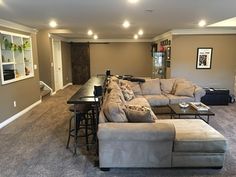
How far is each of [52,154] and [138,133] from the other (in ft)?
5.04

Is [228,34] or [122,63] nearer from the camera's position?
[228,34]

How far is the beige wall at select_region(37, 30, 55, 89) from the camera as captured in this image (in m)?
7.73

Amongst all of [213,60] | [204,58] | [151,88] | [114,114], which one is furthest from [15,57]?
[213,60]

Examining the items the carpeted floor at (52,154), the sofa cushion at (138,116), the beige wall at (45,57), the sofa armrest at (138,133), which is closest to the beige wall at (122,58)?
the beige wall at (45,57)

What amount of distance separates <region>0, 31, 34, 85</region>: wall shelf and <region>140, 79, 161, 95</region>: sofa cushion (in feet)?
10.7

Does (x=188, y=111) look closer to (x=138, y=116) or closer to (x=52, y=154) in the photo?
(x=138, y=116)

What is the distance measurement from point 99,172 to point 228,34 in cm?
633

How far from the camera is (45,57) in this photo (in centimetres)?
793

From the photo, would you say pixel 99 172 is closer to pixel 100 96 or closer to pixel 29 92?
pixel 100 96

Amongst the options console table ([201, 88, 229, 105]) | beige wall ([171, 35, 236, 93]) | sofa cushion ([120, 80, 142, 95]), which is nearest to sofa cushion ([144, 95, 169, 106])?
sofa cushion ([120, 80, 142, 95])

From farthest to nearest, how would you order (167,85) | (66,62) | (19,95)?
(66,62), (167,85), (19,95)

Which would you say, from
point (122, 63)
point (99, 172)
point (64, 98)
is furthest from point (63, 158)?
point (122, 63)

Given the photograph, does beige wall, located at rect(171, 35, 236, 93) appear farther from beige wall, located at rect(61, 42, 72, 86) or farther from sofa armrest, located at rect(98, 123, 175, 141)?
Answer: beige wall, located at rect(61, 42, 72, 86)

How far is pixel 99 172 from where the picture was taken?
297cm
